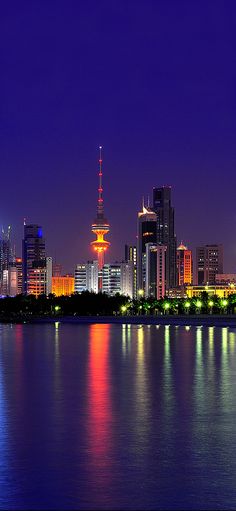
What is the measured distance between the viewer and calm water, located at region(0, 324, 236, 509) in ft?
45.2

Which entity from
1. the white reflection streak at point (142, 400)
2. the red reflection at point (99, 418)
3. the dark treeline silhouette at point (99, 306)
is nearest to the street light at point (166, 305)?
the dark treeline silhouette at point (99, 306)

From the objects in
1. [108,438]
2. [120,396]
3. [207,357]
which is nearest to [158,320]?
[207,357]

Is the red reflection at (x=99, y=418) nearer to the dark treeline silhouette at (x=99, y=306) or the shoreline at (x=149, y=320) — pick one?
the shoreline at (x=149, y=320)

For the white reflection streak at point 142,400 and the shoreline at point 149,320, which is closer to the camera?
the white reflection streak at point 142,400

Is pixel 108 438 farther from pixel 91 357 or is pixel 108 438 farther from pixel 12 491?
pixel 91 357

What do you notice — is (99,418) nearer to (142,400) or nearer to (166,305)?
(142,400)

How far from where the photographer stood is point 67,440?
18688 mm

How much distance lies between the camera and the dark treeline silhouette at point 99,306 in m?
158

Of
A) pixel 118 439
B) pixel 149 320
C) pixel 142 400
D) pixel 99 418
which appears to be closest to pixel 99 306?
pixel 149 320

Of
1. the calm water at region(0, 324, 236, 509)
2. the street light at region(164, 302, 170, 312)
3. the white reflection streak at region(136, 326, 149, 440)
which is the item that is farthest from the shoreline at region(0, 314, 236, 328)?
the calm water at region(0, 324, 236, 509)

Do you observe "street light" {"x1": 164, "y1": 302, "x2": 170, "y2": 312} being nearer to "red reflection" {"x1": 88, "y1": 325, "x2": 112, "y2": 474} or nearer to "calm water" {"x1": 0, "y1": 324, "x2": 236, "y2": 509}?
"red reflection" {"x1": 88, "y1": 325, "x2": 112, "y2": 474}

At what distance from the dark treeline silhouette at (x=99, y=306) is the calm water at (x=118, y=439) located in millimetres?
120398

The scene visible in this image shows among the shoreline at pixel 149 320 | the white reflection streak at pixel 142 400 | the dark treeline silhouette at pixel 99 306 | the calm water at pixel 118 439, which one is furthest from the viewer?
the dark treeline silhouette at pixel 99 306

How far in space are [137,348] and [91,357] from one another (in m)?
Answer: 10.0
